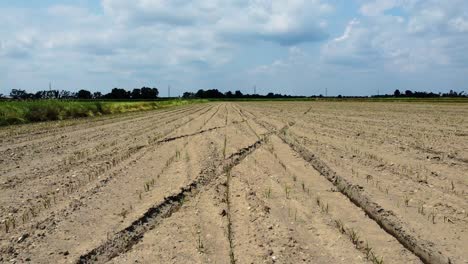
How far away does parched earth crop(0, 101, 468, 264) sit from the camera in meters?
4.80

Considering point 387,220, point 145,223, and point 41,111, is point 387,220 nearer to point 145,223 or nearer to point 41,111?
point 145,223

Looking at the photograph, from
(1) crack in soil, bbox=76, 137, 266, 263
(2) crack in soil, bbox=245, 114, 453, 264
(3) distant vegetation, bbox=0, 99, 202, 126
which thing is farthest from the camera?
(3) distant vegetation, bbox=0, 99, 202, 126

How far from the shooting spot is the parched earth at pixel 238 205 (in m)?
4.80

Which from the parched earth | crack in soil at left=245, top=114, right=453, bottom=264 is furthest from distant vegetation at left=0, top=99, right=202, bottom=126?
crack in soil at left=245, top=114, right=453, bottom=264

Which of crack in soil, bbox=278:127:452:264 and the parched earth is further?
the parched earth

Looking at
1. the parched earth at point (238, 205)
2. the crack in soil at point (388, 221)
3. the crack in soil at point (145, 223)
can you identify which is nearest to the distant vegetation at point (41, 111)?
the parched earth at point (238, 205)

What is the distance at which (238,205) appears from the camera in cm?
650

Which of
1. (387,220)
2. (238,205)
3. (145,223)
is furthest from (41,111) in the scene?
(387,220)

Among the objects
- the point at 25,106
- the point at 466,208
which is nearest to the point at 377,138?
the point at 466,208

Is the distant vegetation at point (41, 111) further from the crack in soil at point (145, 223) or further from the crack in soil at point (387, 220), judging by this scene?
the crack in soil at point (387, 220)

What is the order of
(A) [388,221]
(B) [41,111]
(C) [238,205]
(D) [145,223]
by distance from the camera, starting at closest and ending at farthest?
(A) [388,221] < (D) [145,223] < (C) [238,205] < (B) [41,111]

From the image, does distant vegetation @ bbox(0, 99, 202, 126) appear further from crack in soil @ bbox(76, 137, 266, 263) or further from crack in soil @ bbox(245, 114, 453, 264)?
crack in soil @ bbox(245, 114, 453, 264)

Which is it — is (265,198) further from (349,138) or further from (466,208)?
(349,138)

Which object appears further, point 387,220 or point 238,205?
point 238,205
